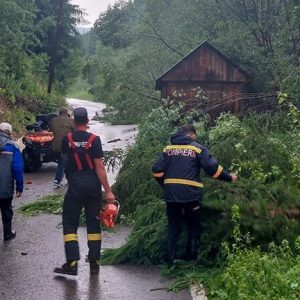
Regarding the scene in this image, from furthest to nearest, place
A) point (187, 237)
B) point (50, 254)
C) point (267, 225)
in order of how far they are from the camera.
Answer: point (50, 254)
point (187, 237)
point (267, 225)

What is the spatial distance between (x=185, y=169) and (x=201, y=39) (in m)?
21.7

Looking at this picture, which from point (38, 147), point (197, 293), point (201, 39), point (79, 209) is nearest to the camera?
point (197, 293)

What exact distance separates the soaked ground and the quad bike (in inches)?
246

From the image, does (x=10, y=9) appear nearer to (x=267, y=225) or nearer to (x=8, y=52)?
(x=8, y=52)

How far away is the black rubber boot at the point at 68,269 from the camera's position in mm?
6764

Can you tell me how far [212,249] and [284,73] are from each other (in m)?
11.8

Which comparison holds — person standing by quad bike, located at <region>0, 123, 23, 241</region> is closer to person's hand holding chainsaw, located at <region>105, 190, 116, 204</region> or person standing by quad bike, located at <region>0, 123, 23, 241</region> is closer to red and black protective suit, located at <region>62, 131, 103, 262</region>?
red and black protective suit, located at <region>62, 131, 103, 262</region>

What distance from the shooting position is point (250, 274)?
18.6ft

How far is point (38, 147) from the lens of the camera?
15461 mm

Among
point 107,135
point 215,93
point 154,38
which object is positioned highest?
point 154,38

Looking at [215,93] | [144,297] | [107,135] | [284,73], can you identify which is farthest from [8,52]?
[144,297]

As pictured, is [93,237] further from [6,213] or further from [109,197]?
[6,213]

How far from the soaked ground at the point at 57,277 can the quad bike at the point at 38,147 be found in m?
6.24

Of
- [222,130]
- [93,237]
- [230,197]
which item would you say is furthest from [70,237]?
[222,130]
